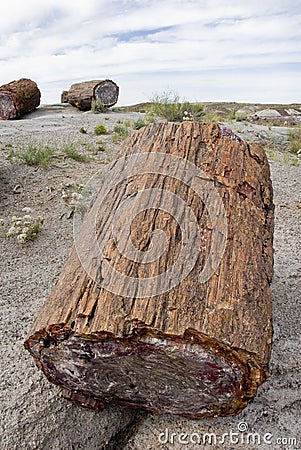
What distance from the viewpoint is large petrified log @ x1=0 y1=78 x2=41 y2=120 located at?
11938 mm

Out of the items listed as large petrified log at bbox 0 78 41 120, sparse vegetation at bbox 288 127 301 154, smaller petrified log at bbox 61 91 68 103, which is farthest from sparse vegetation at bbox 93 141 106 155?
smaller petrified log at bbox 61 91 68 103

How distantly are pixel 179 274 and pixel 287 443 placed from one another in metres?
1.02

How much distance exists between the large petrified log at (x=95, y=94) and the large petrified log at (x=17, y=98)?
107 centimetres

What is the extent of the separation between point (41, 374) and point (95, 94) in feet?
34.6

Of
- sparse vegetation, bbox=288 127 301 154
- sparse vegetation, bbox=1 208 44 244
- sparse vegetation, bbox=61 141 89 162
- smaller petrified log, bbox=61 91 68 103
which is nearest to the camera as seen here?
sparse vegetation, bbox=1 208 44 244

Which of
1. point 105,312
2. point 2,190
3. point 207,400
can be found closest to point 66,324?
point 105,312

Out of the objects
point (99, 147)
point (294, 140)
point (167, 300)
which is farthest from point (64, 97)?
point (167, 300)

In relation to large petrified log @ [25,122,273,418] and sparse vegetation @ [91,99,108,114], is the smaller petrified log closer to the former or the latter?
sparse vegetation @ [91,99,108,114]

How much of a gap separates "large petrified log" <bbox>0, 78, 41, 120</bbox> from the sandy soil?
5.53 m

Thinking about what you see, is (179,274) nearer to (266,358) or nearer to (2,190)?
(266,358)

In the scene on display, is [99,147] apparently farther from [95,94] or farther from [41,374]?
[95,94]

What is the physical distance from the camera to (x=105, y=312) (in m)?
2.31

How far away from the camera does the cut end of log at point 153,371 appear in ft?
7.38

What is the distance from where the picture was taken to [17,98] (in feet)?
39.3
